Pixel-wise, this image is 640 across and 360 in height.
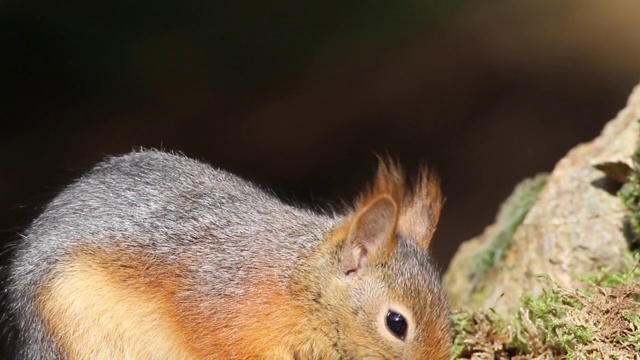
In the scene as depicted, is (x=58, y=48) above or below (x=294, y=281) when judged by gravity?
above

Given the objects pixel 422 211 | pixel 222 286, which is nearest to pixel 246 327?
pixel 222 286

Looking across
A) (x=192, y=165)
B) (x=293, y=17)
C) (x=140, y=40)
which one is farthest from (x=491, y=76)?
(x=192, y=165)

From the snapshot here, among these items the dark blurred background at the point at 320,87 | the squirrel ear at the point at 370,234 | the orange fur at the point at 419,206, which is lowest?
the squirrel ear at the point at 370,234

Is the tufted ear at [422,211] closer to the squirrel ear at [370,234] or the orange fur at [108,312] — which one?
the squirrel ear at [370,234]

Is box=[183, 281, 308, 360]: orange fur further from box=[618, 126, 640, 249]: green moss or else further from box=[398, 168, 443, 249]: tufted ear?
box=[618, 126, 640, 249]: green moss

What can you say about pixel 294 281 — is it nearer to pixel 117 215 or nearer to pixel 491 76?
pixel 117 215

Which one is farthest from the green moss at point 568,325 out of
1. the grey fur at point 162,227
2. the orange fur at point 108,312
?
A: the orange fur at point 108,312

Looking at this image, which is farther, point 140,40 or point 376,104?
point 376,104

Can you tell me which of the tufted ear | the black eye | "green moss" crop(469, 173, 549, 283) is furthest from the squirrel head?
"green moss" crop(469, 173, 549, 283)
